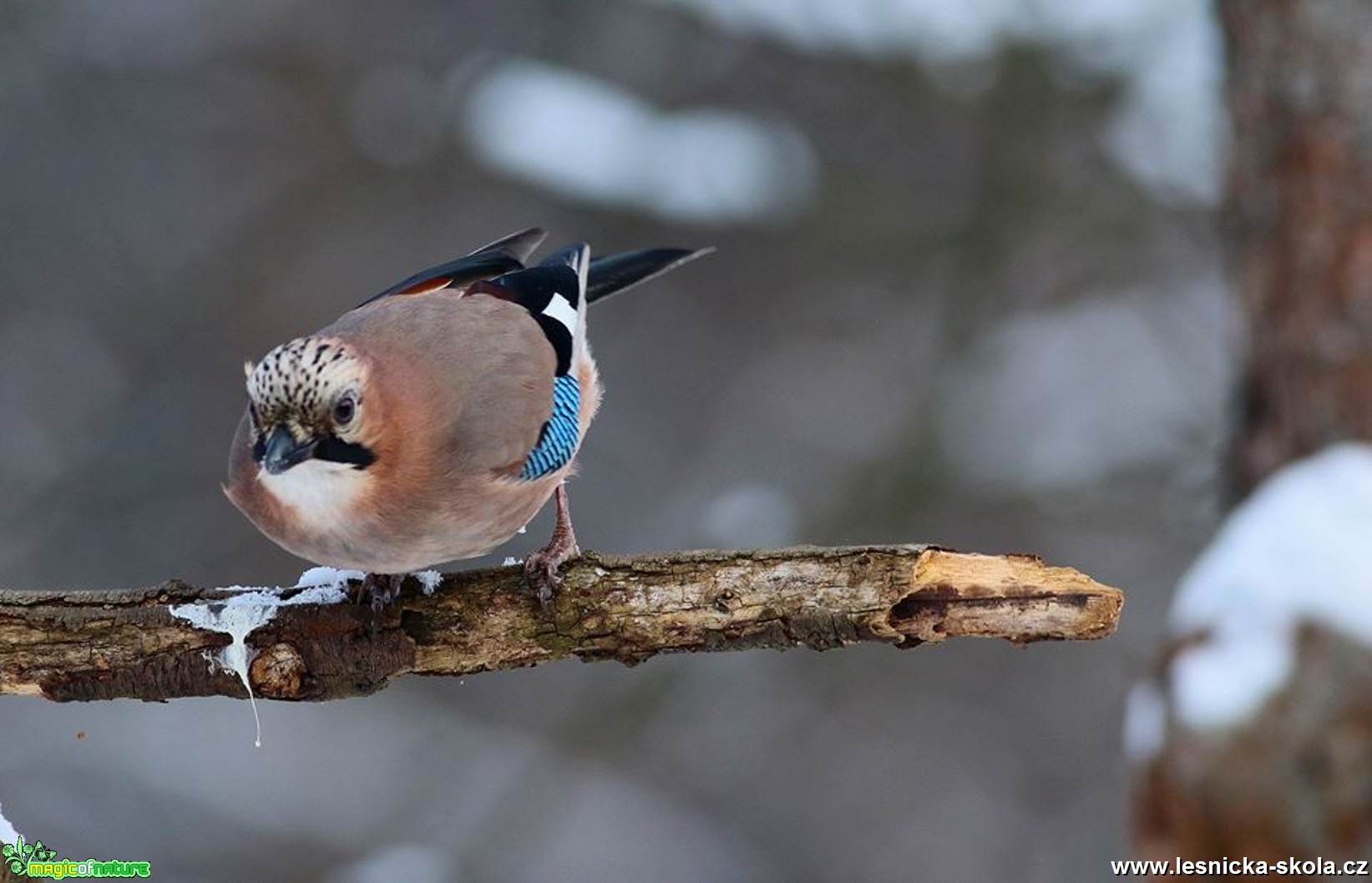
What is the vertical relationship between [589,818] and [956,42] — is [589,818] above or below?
below

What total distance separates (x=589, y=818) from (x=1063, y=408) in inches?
124

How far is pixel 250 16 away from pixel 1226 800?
19.6 ft

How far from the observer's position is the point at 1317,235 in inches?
187

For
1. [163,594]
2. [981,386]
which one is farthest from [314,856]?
[163,594]

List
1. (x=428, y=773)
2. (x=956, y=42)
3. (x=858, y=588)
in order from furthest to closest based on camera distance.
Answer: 1. (x=428, y=773)
2. (x=956, y=42)
3. (x=858, y=588)

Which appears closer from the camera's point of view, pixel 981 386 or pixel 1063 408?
pixel 981 386

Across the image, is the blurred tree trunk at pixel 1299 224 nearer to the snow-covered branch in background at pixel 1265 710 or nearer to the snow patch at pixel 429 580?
the snow-covered branch in background at pixel 1265 710

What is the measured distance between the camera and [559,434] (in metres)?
3.80

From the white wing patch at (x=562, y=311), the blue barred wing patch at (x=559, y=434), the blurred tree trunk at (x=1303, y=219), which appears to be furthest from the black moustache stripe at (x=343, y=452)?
the blurred tree trunk at (x=1303, y=219)

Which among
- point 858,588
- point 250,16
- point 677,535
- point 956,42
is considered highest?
point 250,16

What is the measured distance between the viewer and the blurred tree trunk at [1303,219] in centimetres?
467

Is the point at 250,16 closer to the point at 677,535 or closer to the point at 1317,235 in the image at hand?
the point at 677,535

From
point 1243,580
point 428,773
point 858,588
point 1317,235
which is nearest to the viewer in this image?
point 858,588

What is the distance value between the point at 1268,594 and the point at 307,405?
2493mm
